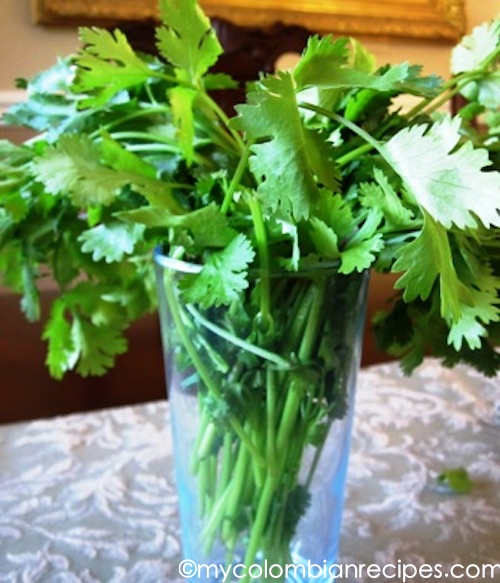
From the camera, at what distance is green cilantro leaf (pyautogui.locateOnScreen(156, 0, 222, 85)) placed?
358 millimetres

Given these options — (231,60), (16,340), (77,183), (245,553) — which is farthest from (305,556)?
(231,60)

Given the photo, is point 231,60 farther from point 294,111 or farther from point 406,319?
point 294,111

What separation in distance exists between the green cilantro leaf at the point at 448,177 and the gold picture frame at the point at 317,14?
4.53 feet

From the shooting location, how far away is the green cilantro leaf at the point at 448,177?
0.93 ft

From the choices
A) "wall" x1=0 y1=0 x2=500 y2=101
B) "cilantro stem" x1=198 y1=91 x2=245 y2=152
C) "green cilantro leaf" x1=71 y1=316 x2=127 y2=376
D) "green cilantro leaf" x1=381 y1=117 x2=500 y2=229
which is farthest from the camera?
"wall" x1=0 y1=0 x2=500 y2=101

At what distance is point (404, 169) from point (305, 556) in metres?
0.28

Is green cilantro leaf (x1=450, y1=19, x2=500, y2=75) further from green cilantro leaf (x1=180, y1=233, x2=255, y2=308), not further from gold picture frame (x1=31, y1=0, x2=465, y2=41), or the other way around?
gold picture frame (x1=31, y1=0, x2=465, y2=41)

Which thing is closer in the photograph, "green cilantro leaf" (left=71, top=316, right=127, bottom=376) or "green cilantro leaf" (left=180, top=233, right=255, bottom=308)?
"green cilantro leaf" (left=180, top=233, right=255, bottom=308)

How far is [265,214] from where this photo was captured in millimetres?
344

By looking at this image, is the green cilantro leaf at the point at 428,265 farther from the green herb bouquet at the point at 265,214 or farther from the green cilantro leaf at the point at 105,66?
the green cilantro leaf at the point at 105,66

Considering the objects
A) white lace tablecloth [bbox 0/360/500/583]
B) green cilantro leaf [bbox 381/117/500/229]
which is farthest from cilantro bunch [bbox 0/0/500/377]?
white lace tablecloth [bbox 0/360/500/583]

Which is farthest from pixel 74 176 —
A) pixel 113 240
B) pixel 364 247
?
pixel 364 247

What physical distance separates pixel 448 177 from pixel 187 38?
0.16 metres

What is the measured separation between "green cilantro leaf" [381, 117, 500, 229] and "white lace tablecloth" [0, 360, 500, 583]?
1.01ft
